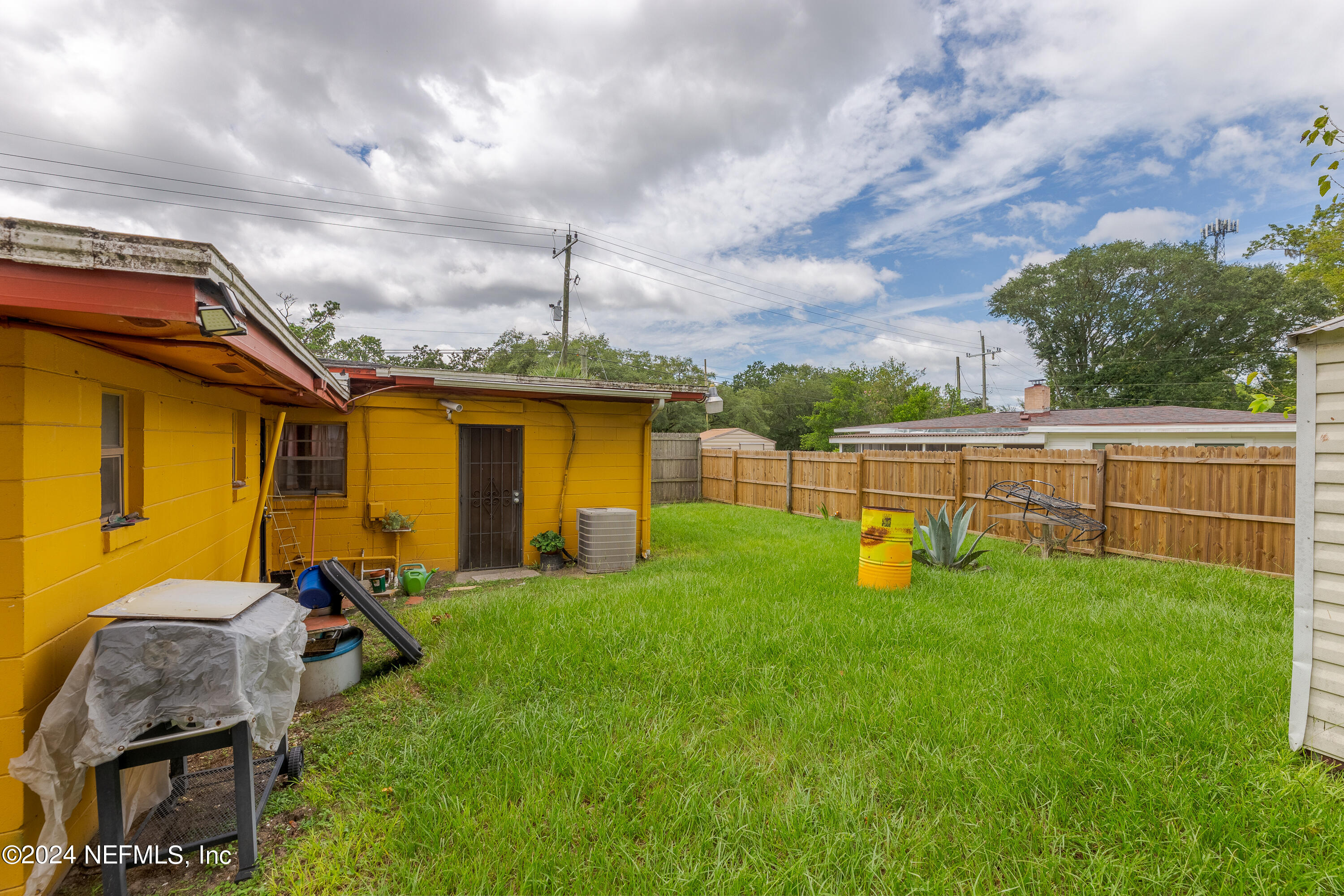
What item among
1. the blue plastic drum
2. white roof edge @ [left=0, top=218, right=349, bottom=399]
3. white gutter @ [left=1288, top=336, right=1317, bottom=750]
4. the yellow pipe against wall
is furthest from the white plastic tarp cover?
white gutter @ [left=1288, top=336, right=1317, bottom=750]

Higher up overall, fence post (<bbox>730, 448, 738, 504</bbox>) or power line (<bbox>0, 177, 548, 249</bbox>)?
power line (<bbox>0, 177, 548, 249</bbox>)

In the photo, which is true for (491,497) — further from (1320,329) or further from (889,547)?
(1320,329)

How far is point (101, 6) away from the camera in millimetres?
5605

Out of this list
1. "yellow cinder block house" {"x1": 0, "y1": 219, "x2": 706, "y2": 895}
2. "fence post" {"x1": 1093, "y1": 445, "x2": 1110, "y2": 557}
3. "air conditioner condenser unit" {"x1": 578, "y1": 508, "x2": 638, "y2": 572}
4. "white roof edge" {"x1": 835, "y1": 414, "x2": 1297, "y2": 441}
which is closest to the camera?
"yellow cinder block house" {"x1": 0, "y1": 219, "x2": 706, "y2": 895}

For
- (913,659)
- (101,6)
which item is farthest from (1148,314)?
(101,6)

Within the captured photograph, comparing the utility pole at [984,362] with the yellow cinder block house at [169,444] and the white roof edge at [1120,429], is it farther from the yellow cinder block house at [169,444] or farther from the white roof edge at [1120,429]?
the yellow cinder block house at [169,444]

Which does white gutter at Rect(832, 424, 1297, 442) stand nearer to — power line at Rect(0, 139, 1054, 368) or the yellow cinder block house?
power line at Rect(0, 139, 1054, 368)

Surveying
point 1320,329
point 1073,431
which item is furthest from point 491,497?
point 1073,431

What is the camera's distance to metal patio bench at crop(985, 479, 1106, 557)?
6.98 m

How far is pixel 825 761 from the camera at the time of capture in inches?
106

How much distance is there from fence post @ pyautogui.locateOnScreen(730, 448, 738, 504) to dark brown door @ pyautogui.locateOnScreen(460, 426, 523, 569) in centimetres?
796

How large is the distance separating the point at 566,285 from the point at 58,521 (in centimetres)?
1859

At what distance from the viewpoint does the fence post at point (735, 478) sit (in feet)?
47.9

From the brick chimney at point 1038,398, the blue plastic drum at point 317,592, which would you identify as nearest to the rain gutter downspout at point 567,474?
the blue plastic drum at point 317,592
